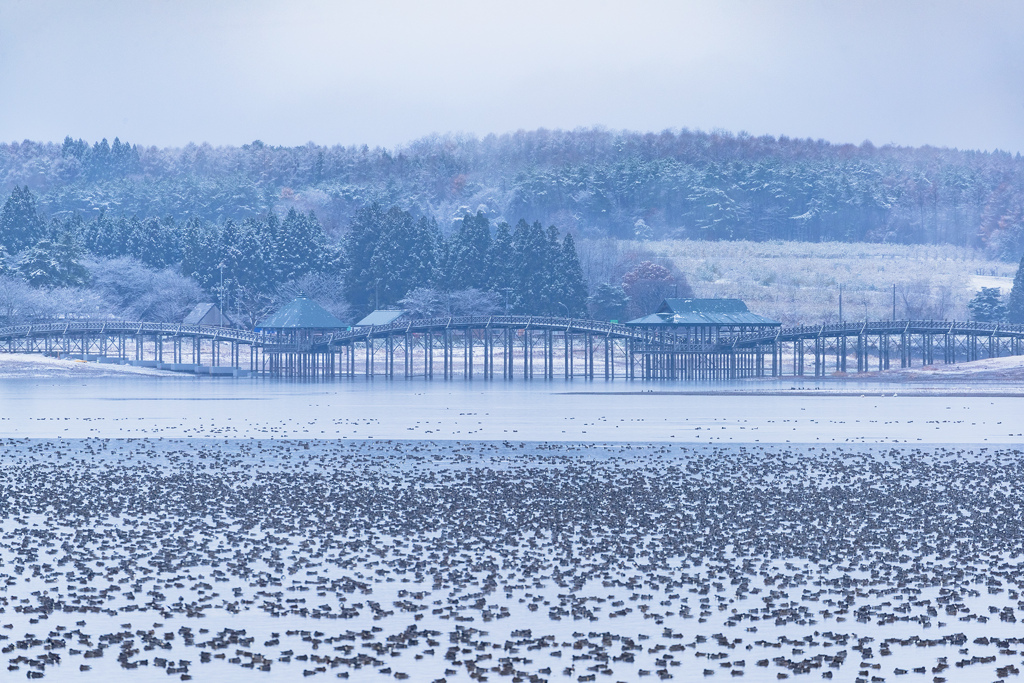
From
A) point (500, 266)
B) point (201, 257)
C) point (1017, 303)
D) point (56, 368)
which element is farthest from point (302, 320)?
point (1017, 303)

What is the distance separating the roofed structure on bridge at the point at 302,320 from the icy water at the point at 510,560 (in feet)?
204

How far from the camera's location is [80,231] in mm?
130000

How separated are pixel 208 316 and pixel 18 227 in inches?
835

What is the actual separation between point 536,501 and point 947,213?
17350 cm

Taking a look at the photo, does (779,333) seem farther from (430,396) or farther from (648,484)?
A: (648,484)

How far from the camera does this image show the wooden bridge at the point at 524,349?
312 feet

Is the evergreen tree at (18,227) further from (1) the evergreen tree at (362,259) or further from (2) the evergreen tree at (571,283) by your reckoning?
(2) the evergreen tree at (571,283)

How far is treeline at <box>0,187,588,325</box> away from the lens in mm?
115375

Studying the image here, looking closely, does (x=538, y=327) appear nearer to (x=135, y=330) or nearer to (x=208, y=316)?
(x=135, y=330)

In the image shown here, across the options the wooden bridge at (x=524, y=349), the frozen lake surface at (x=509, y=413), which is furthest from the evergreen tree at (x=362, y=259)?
the frozen lake surface at (x=509, y=413)

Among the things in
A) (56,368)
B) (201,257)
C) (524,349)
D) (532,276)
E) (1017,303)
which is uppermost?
(201,257)

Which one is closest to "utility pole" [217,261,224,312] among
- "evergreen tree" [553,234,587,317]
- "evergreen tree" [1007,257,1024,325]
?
"evergreen tree" [553,234,587,317]

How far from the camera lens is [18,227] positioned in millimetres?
126750

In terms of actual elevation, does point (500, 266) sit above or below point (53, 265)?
below
